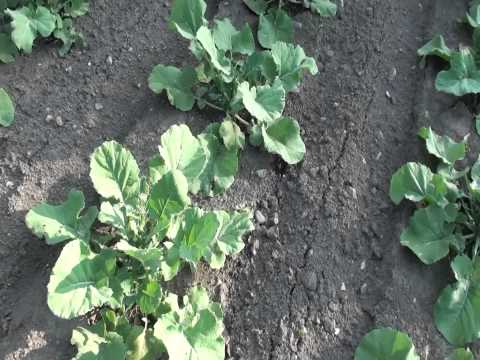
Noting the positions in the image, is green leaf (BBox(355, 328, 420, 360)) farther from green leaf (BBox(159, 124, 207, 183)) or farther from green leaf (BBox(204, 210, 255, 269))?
green leaf (BBox(159, 124, 207, 183))

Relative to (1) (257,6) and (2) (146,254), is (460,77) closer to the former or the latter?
(1) (257,6)

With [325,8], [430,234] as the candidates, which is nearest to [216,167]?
[430,234]

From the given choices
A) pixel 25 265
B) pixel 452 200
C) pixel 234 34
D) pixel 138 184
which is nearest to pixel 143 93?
pixel 234 34

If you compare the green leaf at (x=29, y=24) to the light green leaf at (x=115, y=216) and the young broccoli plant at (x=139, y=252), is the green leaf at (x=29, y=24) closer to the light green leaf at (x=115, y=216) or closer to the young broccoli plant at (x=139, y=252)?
the young broccoli plant at (x=139, y=252)

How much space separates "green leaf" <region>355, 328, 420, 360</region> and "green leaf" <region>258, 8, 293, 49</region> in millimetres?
1568

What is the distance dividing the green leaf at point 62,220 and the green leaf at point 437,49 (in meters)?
1.91

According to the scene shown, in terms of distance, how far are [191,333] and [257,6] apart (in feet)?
6.20

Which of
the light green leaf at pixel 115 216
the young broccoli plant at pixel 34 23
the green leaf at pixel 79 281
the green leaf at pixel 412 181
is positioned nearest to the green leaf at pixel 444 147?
the green leaf at pixel 412 181

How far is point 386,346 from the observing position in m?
2.34

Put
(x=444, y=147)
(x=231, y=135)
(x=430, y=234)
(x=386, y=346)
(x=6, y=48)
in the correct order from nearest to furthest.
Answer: (x=386, y=346) → (x=430, y=234) → (x=231, y=135) → (x=444, y=147) → (x=6, y=48)

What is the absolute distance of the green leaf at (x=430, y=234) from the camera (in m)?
2.63

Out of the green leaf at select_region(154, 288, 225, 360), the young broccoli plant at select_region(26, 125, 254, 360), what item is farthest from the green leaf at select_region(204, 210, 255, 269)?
the green leaf at select_region(154, 288, 225, 360)

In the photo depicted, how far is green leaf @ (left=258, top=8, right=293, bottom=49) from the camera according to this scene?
3.18 metres

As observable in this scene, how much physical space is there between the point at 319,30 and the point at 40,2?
4.83 feet
